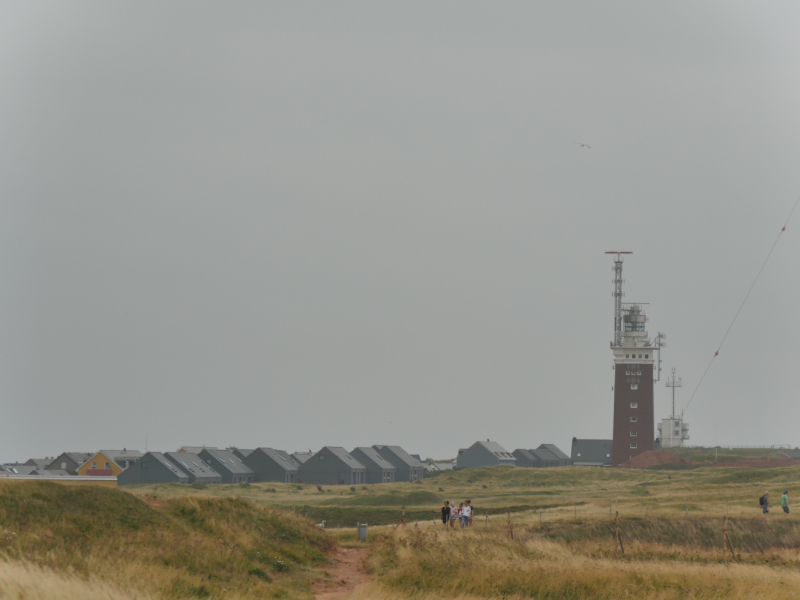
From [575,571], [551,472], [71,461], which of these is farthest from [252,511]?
[71,461]

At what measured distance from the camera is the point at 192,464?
104500 mm

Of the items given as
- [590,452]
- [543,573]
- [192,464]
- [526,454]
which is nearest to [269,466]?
[192,464]

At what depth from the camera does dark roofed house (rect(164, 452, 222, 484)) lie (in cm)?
10175

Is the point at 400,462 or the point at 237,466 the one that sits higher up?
the point at 400,462

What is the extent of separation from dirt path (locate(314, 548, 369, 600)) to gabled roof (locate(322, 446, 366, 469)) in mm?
77639

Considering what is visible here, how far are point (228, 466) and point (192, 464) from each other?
5669 mm

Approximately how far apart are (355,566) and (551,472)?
286 feet

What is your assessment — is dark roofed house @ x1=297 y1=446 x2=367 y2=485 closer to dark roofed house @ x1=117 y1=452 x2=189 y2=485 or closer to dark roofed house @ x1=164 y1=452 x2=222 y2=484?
dark roofed house @ x1=164 y1=452 x2=222 y2=484

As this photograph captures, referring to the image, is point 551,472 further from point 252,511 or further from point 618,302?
point 252,511

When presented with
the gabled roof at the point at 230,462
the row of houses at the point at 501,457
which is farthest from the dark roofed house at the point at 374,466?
the row of houses at the point at 501,457

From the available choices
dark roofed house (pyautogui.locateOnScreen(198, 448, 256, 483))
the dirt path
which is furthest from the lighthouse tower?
the dirt path

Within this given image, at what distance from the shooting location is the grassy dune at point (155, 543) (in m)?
23.1

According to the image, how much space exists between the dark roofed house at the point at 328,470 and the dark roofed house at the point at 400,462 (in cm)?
1129

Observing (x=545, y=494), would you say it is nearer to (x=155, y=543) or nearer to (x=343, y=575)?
(x=343, y=575)
